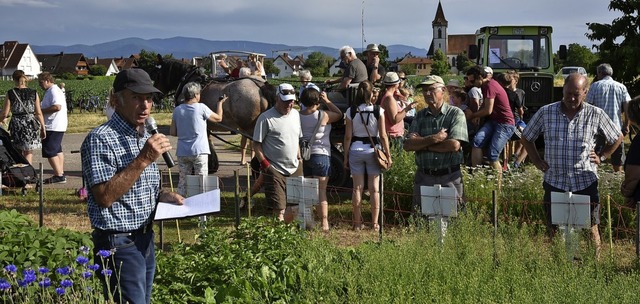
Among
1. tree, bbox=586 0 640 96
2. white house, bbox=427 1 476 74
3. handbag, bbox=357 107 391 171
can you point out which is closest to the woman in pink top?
handbag, bbox=357 107 391 171

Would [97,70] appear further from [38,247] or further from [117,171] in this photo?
[117,171]

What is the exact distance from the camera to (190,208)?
4.33 meters

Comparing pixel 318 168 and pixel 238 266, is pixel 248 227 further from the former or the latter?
pixel 318 168

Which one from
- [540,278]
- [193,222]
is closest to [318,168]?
[193,222]

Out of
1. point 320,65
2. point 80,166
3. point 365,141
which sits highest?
point 320,65

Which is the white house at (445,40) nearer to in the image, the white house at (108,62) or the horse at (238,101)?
the white house at (108,62)

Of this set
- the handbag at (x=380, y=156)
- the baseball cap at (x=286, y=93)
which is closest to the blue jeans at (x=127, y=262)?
the baseball cap at (x=286, y=93)

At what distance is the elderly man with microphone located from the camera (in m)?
3.85

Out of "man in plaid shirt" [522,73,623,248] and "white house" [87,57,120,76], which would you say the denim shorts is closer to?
"man in plaid shirt" [522,73,623,248]

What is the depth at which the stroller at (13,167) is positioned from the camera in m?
11.2

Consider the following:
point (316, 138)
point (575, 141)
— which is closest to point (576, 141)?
point (575, 141)

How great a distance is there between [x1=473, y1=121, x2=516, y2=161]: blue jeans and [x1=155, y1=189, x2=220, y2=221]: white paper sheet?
6.60 m

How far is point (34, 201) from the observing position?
1095 cm

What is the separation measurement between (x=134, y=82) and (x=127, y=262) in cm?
90
